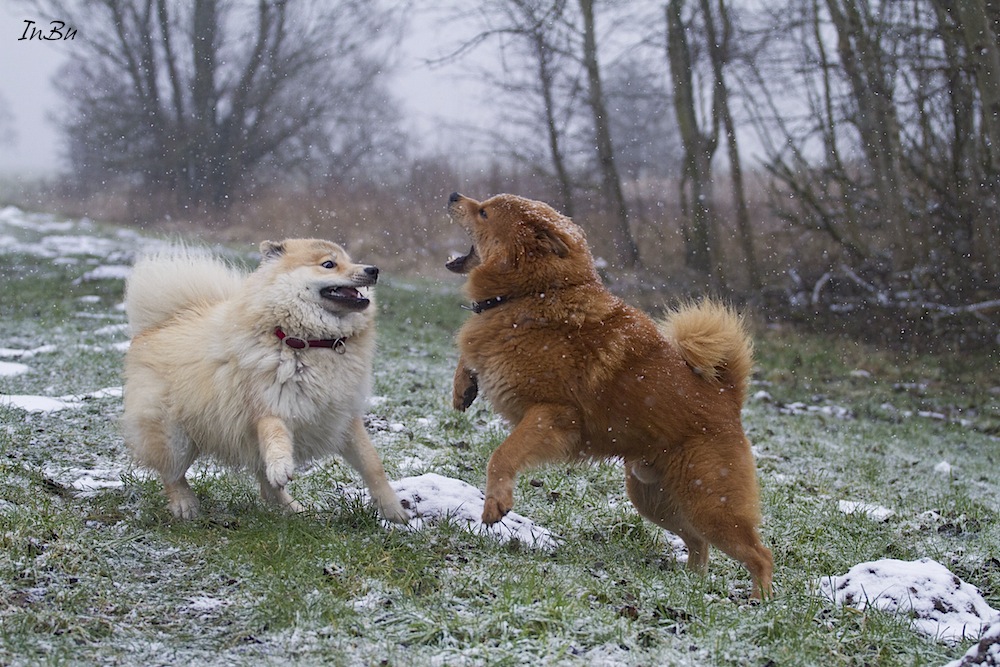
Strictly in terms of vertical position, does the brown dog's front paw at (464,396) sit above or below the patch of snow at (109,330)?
below

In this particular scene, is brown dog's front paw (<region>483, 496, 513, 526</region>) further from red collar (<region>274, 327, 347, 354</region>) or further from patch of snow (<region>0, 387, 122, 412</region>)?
patch of snow (<region>0, 387, 122, 412</region>)

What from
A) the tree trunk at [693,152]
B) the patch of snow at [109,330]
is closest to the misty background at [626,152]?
the tree trunk at [693,152]

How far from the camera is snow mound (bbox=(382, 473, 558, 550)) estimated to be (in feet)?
13.0

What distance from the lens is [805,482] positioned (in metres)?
5.82

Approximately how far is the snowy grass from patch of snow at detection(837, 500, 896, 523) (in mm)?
56

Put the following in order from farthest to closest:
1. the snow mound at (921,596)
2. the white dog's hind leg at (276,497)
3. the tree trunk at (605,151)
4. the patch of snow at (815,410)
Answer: the tree trunk at (605,151)
the patch of snow at (815,410)
the white dog's hind leg at (276,497)
the snow mound at (921,596)

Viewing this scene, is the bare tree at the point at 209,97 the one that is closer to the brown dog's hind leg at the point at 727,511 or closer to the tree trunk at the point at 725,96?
the tree trunk at the point at 725,96

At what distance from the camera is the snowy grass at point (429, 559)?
109 inches

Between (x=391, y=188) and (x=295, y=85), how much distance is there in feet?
16.2

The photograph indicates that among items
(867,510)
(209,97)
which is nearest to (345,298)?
(867,510)

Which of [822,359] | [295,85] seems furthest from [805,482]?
[295,85]

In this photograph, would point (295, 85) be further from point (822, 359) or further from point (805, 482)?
point (805, 482)

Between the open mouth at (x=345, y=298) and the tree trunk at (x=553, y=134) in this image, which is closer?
the open mouth at (x=345, y=298)

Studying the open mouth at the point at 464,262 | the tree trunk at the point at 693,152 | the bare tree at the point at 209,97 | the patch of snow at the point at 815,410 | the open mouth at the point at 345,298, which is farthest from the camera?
the bare tree at the point at 209,97
